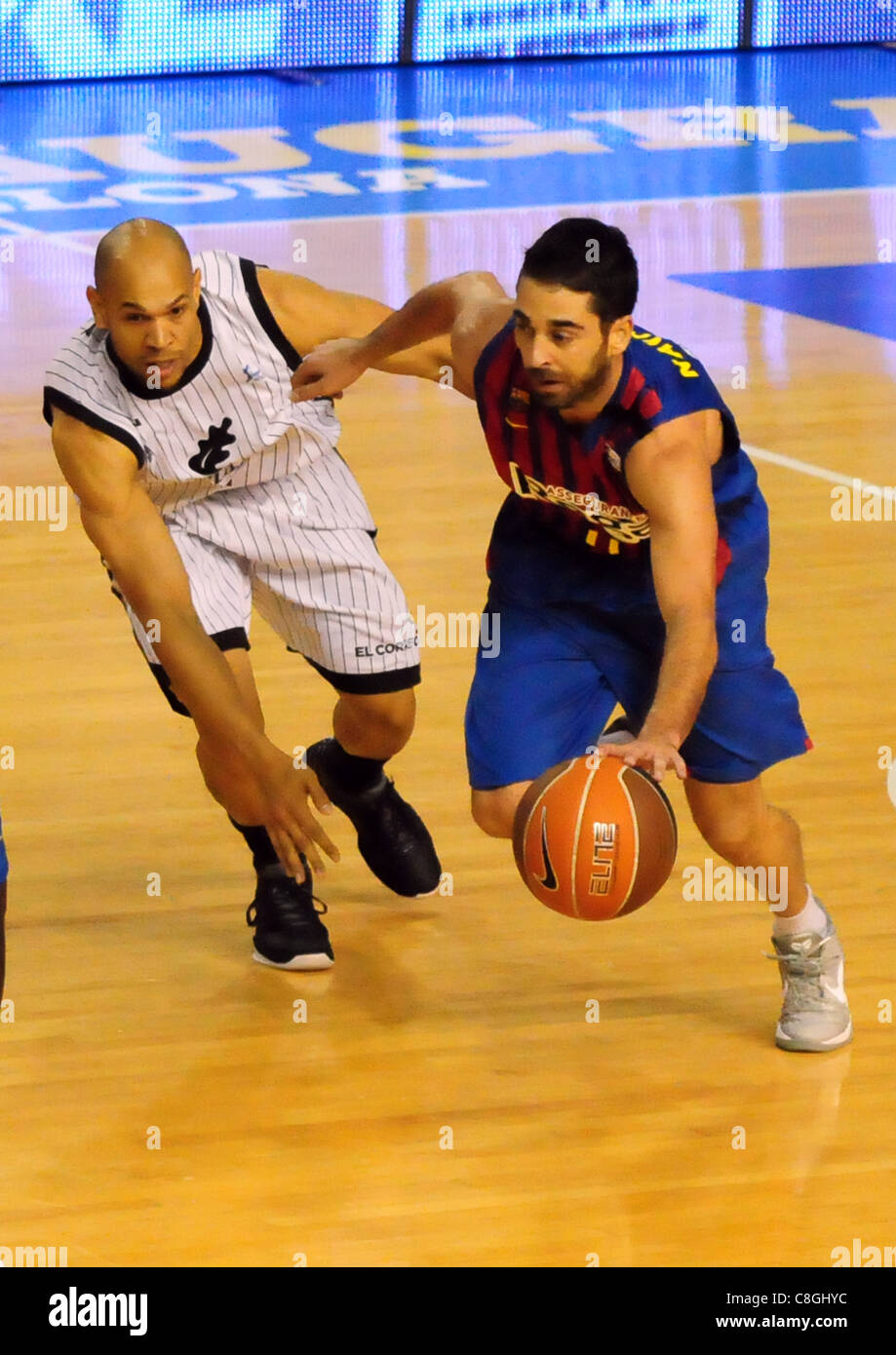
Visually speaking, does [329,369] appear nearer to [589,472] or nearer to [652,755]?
[589,472]

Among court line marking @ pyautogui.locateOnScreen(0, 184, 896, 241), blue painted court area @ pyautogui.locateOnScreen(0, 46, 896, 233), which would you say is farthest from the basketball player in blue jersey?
blue painted court area @ pyautogui.locateOnScreen(0, 46, 896, 233)

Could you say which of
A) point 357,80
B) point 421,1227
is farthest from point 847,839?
point 357,80

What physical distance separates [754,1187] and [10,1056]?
1.47 m

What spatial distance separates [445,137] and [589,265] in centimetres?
1266

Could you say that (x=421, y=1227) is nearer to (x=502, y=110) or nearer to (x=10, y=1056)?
(x=10, y=1056)

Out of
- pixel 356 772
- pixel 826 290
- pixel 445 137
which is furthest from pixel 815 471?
pixel 445 137

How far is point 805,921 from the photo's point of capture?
4176 mm

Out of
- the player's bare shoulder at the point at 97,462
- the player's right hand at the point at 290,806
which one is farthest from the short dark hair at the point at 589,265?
the player's bare shoulder at the point at 97,462

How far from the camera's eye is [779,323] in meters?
10.5

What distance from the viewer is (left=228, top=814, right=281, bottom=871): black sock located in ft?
15.4

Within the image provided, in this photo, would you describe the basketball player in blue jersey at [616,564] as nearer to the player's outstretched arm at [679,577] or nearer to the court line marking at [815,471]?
the player's outstretched arm at [679,577]

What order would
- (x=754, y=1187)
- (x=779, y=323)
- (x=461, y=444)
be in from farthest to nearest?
(x=779, y=323)
(x=461, y=444)
(x=754, y=1187)

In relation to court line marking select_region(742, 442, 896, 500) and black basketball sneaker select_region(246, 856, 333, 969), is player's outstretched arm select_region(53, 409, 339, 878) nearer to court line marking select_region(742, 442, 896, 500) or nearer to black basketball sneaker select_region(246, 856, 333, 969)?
black basketball sneaker select_region(246, 856, 333, 969)

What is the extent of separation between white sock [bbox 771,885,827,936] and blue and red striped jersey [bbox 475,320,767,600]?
0.70m
